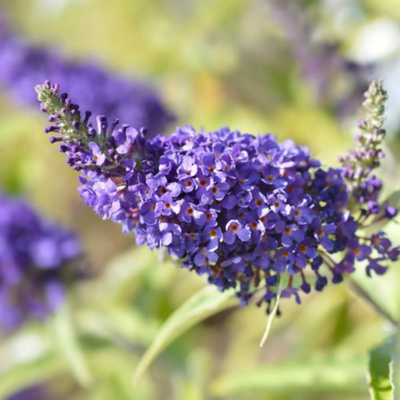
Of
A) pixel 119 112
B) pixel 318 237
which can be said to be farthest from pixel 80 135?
pixel 119 112

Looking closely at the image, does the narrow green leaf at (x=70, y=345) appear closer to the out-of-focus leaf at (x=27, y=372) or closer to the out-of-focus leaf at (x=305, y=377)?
the out-of-focus leaf at (x=27, y=372)

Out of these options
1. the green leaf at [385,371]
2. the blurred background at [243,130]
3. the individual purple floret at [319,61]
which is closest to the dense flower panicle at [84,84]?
the blurred background at [243,130]

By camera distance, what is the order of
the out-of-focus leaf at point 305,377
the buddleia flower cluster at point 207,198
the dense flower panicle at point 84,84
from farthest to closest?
the dense flower panicle at point 84,84 → the out-of-focus leaf at point 305,377 → the buddleia flower cluster at point 207,198

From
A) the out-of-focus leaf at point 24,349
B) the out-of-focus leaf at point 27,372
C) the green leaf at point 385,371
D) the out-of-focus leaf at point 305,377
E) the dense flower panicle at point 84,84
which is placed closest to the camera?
the green leaf at point 385,371

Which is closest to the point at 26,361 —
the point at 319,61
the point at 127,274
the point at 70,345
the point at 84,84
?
the point at 70,345

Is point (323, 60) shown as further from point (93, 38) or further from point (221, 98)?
point (93, 38)

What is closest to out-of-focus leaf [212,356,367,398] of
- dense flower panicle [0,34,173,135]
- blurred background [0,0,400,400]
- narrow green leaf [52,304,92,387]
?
blurred background [0,0,400,400]
